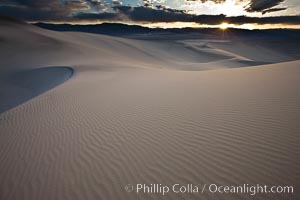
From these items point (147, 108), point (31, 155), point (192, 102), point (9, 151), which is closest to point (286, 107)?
point (192, 102)

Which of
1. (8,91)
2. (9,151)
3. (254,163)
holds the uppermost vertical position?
(254,163)

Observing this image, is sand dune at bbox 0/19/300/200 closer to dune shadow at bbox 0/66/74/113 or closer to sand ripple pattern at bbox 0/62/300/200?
sand ripple pattern at bbox 0/62/300/200

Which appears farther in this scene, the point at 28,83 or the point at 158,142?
the point at 28,83

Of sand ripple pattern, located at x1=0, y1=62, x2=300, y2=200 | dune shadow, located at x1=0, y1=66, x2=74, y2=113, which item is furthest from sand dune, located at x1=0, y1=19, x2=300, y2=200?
dune shadow, located at x1=0, y1=66, x2=74, y2=113

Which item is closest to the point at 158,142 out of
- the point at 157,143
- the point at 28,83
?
the point at 157,143

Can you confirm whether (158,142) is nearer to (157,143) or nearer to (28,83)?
(157,143)

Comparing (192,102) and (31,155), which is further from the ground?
(192,102)

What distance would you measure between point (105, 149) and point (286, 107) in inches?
132

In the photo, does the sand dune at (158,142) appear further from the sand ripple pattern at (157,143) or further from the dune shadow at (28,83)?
the dune shadow at (28,83)

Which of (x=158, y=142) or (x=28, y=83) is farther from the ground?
(x=158, y=142)

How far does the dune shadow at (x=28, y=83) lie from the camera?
11508mm

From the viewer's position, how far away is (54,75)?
45.8 ft

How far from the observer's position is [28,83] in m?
13.8

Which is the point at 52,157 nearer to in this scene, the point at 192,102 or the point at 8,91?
the point at 192,102
